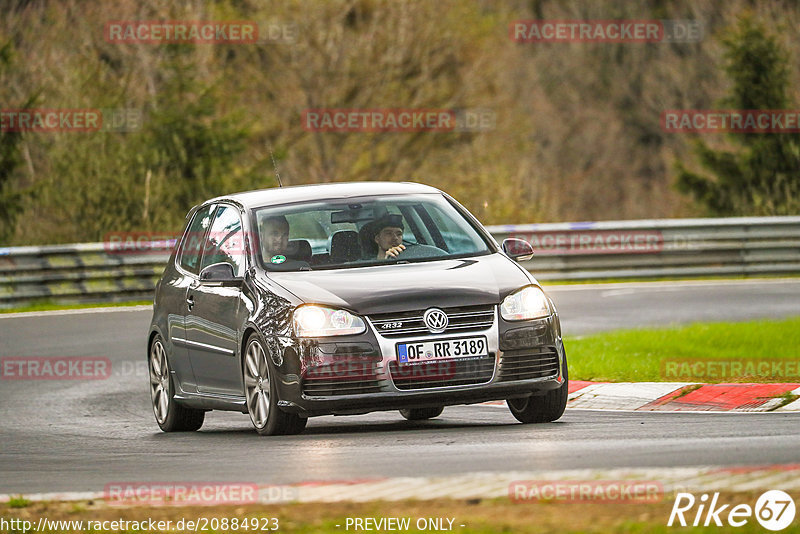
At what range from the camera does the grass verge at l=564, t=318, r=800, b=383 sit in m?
13.5

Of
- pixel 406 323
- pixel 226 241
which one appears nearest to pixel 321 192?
pixel 226 241

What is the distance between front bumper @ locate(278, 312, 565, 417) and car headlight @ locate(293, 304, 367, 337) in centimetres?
5

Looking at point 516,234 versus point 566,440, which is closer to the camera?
point 566,440

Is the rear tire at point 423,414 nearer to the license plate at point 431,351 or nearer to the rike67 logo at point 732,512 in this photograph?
the license plate at point 431,351

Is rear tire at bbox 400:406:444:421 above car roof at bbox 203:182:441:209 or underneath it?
underneath

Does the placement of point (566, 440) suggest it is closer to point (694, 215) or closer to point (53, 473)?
point (53, 473)

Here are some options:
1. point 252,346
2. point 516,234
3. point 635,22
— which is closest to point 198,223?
point 252,346

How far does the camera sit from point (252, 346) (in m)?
10.6

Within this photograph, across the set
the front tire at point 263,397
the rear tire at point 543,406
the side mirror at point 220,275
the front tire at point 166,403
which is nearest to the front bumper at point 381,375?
the front tire at point 263,397

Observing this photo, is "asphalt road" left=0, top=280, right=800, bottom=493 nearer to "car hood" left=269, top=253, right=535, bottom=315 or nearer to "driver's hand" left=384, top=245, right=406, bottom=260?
"car hood" left=269, top=253, right=535, bottom=315

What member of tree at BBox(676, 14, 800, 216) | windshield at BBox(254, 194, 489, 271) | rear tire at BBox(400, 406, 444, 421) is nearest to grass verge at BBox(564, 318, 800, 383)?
rear tire at BBox(400, 406, 444, 421)

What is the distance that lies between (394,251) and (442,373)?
4.44 ft

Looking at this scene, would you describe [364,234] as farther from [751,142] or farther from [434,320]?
[751,142]

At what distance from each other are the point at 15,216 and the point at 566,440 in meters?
22.0
